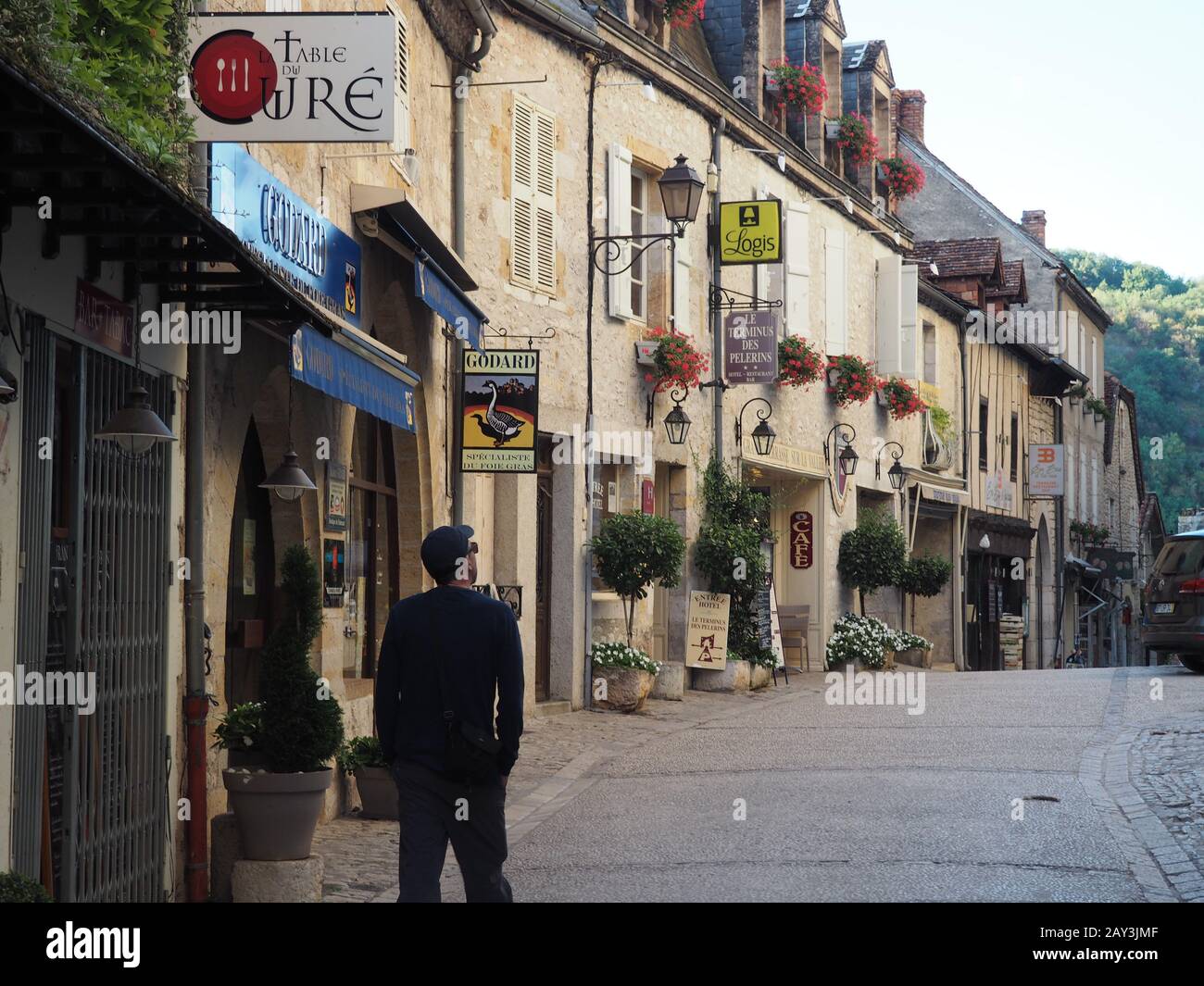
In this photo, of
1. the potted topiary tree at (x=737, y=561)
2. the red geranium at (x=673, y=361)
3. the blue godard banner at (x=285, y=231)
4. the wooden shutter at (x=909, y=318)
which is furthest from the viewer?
the wooden shutter at (x=909, y=318)

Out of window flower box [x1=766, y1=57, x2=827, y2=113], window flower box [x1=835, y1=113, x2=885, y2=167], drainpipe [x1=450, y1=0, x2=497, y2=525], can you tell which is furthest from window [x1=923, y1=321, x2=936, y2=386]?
drainpipe [x1=450, y1=0, x2=497, y2=525]

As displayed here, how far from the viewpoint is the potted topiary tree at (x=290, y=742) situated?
288 inches

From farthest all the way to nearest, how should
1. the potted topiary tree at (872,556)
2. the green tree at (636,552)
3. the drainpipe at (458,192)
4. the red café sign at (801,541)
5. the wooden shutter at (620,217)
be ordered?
the potted topiary tree at (872,556), the red café sign at (801,541), the wooden shutter at (620,217), the green tree at (636,552), the drainpipe at (458,192)

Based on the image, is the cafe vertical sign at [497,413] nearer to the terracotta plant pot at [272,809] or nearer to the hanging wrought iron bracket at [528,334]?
the hanging wrought iron bracket at [528,334]

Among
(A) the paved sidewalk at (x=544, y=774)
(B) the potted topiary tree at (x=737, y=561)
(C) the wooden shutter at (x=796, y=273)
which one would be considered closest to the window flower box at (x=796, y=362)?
(C) the wooden shutter at (x=796, y=273)

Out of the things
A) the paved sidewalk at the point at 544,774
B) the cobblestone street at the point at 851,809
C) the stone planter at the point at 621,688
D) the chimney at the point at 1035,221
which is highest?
the chimney at the point at 1035,221

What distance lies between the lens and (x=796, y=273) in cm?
2169

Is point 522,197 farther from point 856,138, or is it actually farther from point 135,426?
point 856,138

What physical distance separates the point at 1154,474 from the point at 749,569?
57257 millimetres

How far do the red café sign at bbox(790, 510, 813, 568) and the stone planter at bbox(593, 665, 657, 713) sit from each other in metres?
7.72

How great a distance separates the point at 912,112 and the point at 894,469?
13764 millimetres

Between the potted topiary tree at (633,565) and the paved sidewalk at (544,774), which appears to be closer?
the paved sidewalk at (544,774)

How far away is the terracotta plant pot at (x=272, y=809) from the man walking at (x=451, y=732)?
152 cm

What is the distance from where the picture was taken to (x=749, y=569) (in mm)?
18625
